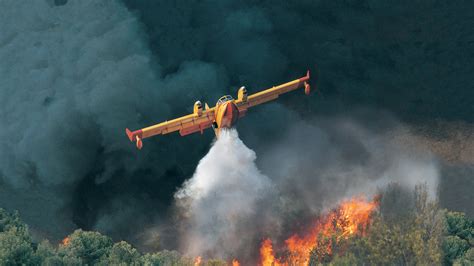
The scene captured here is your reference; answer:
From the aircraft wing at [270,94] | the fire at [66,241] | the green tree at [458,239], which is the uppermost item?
the aircraft wing at [270,94]

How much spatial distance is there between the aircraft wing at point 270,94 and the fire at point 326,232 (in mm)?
18862

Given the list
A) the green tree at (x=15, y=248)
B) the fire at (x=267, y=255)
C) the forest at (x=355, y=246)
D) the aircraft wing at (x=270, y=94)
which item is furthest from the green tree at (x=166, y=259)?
the aircraft wing at (x=270, y=94)

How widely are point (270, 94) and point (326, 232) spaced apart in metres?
21.9

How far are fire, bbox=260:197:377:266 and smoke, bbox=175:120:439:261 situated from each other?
1.43m

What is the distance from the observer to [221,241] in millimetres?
166500

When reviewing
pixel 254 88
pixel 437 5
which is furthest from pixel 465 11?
pixel 254 88

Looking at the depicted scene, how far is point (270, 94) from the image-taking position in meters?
166

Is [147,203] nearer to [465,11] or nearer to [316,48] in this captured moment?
[316,48]

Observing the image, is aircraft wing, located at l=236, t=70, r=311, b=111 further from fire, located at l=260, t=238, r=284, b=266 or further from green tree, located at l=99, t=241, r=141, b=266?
green tree, located at l=99, t=241, r=141, b=266

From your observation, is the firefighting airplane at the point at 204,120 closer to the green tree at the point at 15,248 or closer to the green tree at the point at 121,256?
the green tree at the point at 121,256

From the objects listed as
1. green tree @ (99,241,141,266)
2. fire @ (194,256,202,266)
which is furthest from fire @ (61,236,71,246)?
fire @ (194,256,202,266)

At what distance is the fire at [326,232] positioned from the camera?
538 feet

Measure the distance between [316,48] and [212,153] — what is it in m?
28.1

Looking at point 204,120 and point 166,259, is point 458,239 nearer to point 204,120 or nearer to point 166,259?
point 204,120
